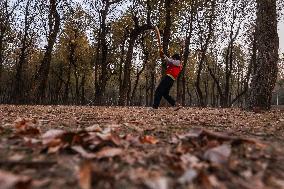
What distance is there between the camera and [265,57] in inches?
552

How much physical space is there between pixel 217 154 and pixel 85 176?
1.42m

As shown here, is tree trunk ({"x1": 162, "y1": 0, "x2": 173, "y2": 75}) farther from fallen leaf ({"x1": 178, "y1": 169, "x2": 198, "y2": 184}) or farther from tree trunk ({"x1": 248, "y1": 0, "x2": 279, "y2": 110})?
fallen leaf ({"x1": 178, "y1": 169, "x2": 198, "y2": 184})

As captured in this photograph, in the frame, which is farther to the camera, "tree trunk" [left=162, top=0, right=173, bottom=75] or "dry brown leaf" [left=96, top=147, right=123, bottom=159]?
"tree trunk" [left=162, top=0, right=173, bottom=75]

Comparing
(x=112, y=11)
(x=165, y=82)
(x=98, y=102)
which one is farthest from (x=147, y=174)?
(x=112, y=11)

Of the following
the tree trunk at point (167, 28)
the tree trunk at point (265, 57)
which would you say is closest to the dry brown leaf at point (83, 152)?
the tree trunk at point (265, 57)

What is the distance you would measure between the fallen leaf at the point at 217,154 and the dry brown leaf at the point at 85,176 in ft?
4.05

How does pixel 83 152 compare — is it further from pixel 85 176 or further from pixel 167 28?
pixel 167 28

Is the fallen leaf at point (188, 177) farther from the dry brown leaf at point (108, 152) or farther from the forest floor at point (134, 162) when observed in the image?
the dry brown leaf at point (108, 152)

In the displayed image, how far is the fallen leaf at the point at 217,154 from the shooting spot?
3.31 metres

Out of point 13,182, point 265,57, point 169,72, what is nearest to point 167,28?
point 169,72

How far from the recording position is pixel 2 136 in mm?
4719

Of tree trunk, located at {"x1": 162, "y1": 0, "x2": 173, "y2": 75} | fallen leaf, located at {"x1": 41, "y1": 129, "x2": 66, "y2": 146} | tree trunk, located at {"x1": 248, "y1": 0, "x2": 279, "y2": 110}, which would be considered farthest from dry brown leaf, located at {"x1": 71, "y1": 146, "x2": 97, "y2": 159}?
tree trunk, located at {"x1": 162, "y1": 0, "x2": 173, "y2": 75}

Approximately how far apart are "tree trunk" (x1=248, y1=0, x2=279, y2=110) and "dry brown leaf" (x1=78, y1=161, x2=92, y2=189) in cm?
1249

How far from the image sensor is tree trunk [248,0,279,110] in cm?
1402
